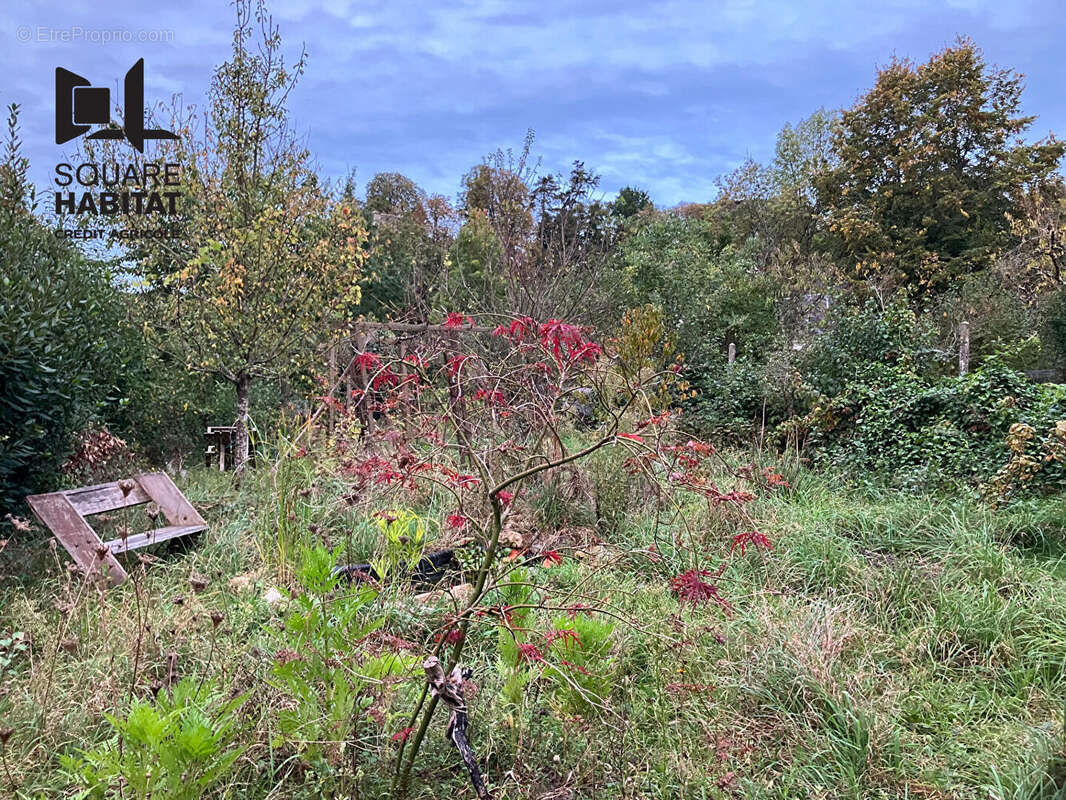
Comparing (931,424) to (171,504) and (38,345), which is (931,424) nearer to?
(171,504)

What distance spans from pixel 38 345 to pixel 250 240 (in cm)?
192

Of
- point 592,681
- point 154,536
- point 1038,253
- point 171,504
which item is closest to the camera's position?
point 592,681

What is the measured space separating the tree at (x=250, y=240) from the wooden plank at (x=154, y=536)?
129 centimetres

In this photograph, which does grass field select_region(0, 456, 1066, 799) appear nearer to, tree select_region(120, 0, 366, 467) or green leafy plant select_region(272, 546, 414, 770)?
green leafy plant select_region(272, 546, 414, 770)

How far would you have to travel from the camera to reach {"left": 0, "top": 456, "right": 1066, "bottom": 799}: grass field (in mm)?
1872

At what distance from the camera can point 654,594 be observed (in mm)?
3240

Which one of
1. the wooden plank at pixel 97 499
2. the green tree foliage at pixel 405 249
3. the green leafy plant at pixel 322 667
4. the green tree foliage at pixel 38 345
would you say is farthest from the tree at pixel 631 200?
the green leafy plant at pixel 322 667

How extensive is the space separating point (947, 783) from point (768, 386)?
5642mm

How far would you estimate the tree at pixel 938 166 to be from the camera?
1519cm

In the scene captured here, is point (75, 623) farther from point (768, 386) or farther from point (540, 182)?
point (540, 182)

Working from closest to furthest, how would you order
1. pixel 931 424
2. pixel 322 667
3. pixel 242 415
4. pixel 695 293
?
pixel 322 667 → pixel 242 415 → pixel 931 424 → pixel 695 293

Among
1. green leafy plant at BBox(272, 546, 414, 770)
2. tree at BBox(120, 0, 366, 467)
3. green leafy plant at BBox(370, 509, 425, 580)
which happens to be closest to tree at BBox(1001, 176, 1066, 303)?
tree at BBox(120, 0, 366, 467)

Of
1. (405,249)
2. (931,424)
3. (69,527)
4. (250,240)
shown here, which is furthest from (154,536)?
(405,249)

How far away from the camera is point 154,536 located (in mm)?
3387
